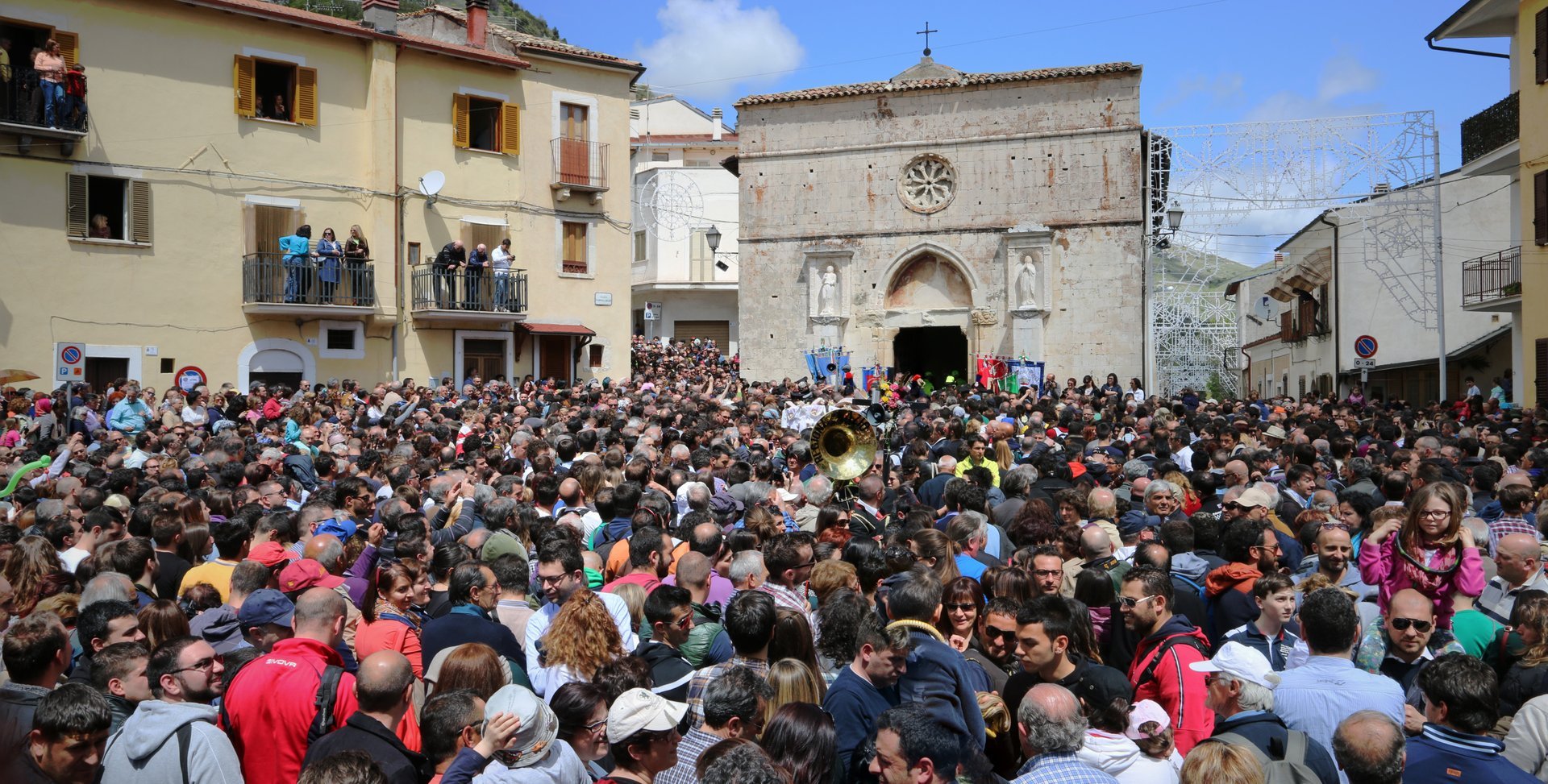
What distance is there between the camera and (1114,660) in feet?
18.3

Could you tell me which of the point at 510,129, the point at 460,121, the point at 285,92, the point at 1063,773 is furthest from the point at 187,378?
the point at 1063,773

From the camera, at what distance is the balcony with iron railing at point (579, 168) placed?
1096 inches

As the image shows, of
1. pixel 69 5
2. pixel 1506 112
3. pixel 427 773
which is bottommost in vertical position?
pixel 427 773

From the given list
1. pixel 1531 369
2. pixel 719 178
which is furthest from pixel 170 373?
pixel 719 178

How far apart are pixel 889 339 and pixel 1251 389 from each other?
22.2 metres

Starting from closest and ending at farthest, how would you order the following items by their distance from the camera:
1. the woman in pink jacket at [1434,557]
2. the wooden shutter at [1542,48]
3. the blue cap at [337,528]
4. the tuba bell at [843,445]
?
1. the woman in pink jacket at [1434,557]
2. the blue cap at [337,528]
3. the tuba bell at [843,445]
4. the wooden shutter at [1542,48]

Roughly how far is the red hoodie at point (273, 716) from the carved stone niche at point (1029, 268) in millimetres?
26352

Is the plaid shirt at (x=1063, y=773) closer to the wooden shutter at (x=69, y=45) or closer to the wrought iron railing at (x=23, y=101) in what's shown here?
the wrought iron railing at (x=23, y=101)

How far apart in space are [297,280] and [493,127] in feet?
19.6

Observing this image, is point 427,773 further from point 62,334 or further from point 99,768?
point 62,334

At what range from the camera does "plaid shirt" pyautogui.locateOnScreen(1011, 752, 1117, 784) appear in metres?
3.83

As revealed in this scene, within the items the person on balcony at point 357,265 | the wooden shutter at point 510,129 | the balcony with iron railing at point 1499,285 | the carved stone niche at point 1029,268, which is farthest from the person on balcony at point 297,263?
the balcony with iron railing at point 1499,285

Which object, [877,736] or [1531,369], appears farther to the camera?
[1531,369]

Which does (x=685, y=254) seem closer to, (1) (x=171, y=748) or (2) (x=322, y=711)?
(2) (x=322, y=711)
